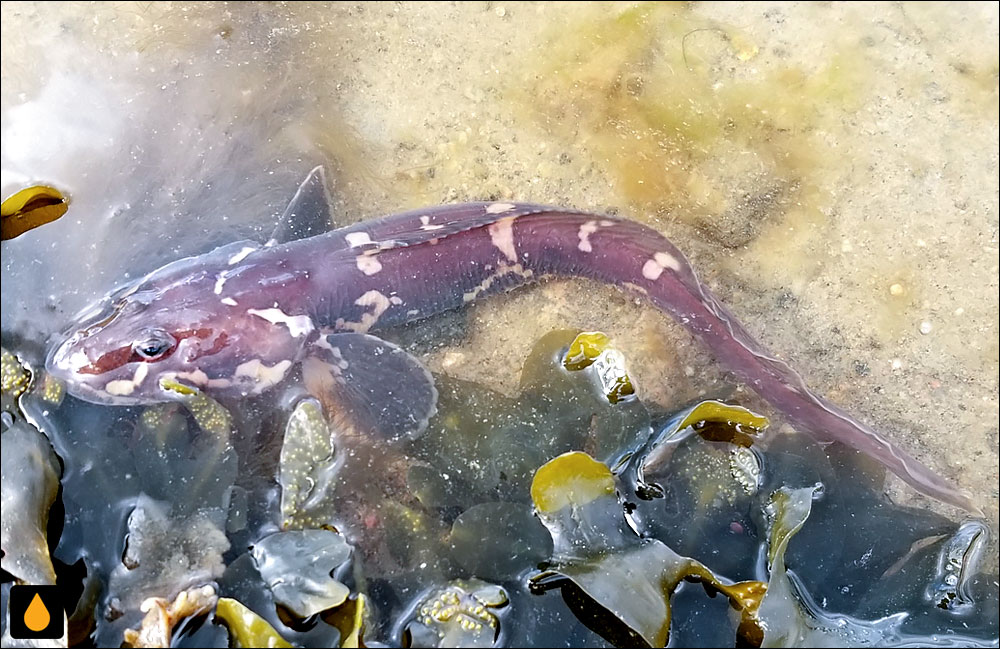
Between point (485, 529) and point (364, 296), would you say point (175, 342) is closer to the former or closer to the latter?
point (364, 296)

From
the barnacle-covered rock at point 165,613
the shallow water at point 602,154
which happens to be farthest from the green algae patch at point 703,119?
the barnacle-covered rock at point 165,613

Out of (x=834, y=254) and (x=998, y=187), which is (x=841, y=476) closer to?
(x=834, y=254)

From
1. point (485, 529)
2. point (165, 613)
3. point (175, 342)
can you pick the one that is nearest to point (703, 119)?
point (485, 529)

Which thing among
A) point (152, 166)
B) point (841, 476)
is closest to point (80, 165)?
point (152, 166)

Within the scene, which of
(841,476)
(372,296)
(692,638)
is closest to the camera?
(692,638)

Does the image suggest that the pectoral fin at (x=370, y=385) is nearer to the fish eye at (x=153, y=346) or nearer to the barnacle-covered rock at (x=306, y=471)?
the barnacle-covered rock at (x=306, y=471)

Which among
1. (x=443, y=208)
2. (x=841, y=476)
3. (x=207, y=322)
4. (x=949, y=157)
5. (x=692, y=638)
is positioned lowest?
(x=692, y=638)

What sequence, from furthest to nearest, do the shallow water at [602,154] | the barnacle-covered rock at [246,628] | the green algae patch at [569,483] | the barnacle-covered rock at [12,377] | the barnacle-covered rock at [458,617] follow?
the shallow water at [602,154], the barnacle-covered rock at [12,377], the green algae patch at [569,483], the barnacle-covered rock at [458,617], the barnacle-covered rock at [246,628]
